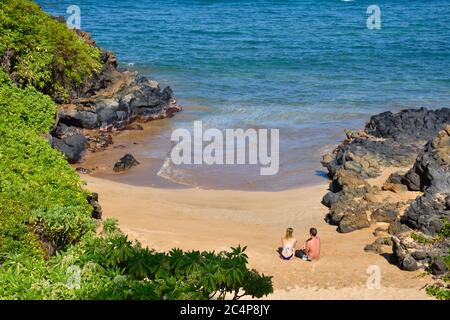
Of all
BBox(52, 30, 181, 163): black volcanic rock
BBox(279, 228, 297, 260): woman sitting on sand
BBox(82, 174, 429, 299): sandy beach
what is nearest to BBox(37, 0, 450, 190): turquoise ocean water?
BBox(52, 30, 181, 163): black volcanic rock

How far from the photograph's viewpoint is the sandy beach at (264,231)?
53.5 ft

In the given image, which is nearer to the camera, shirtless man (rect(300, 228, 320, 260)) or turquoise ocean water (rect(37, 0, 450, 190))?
shirtless man (rect(300, 228, 320, 260))

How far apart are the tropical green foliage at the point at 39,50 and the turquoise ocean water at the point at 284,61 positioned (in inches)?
181

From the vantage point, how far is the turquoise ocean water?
3203 cm

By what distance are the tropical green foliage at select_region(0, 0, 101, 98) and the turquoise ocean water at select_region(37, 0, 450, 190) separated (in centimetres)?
460

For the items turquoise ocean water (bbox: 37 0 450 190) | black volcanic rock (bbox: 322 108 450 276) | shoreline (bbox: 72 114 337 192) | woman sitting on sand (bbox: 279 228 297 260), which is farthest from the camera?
turquoise ocean water (bbox: 37 0 450 190)

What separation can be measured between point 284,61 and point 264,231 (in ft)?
88.8

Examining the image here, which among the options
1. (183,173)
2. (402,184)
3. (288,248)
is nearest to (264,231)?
(288,248)

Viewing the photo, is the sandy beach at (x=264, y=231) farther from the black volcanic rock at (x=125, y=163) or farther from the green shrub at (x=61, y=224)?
the green shrub at (x=61, y=224)

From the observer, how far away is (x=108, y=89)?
107ft

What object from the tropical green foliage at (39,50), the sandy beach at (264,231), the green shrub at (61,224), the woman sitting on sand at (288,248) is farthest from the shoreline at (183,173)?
the green shrub at (61,224)

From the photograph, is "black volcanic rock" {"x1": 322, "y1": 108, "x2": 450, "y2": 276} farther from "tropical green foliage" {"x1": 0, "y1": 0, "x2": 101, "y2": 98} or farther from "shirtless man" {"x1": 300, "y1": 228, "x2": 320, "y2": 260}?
"tropical green foliage" {"x1": 0, "y1": 0, "x2": 101, "y2": 98}
